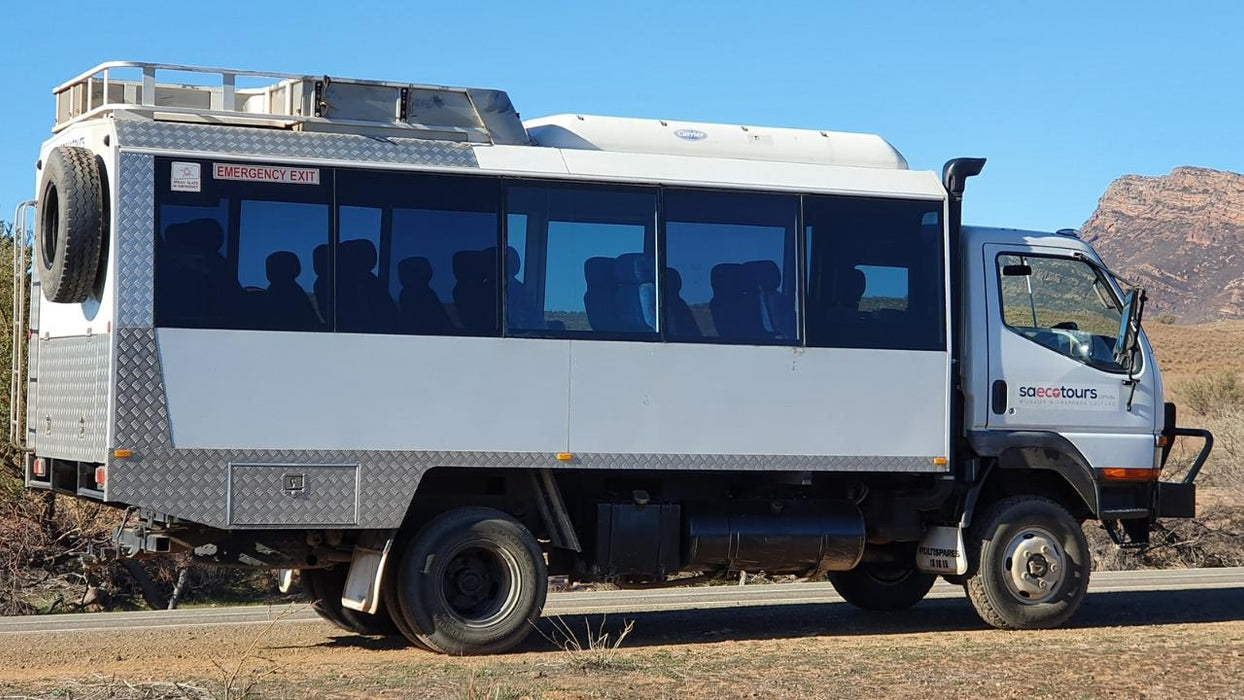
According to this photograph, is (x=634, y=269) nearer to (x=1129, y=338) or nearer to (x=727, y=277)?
(x=727, y=277)

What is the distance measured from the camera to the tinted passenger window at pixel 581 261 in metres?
10.1

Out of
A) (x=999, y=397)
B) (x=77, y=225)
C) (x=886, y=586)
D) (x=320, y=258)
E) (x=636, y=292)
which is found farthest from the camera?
(x=886, y=586)

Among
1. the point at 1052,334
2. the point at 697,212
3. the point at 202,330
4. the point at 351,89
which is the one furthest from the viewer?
the point at 1052,334

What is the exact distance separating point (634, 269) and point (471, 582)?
2281 millimetres

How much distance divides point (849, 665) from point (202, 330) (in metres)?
4.29

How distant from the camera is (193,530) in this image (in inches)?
372

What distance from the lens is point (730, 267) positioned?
34.8 feet

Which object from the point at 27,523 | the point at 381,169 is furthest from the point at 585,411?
the point at 27,523

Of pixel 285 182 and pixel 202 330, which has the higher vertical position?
pixel 285 182

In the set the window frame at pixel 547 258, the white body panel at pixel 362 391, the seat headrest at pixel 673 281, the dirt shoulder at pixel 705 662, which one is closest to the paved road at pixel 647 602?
the dirt shoulder at pixel 705 662

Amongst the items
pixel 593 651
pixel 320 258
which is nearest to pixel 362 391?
pixel 320 258

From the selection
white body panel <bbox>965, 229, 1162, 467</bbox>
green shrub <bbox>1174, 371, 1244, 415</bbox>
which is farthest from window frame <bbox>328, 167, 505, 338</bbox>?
green shrub <bbox>1174, 371, 1244, 415</bbox>

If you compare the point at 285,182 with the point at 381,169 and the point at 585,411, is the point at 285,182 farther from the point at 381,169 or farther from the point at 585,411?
the point at 585,411

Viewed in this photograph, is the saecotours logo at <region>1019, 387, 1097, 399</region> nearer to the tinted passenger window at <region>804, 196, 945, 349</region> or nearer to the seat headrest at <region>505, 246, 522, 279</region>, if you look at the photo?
the tinted passenger window at <region>804, 196, 945, 349</region>
